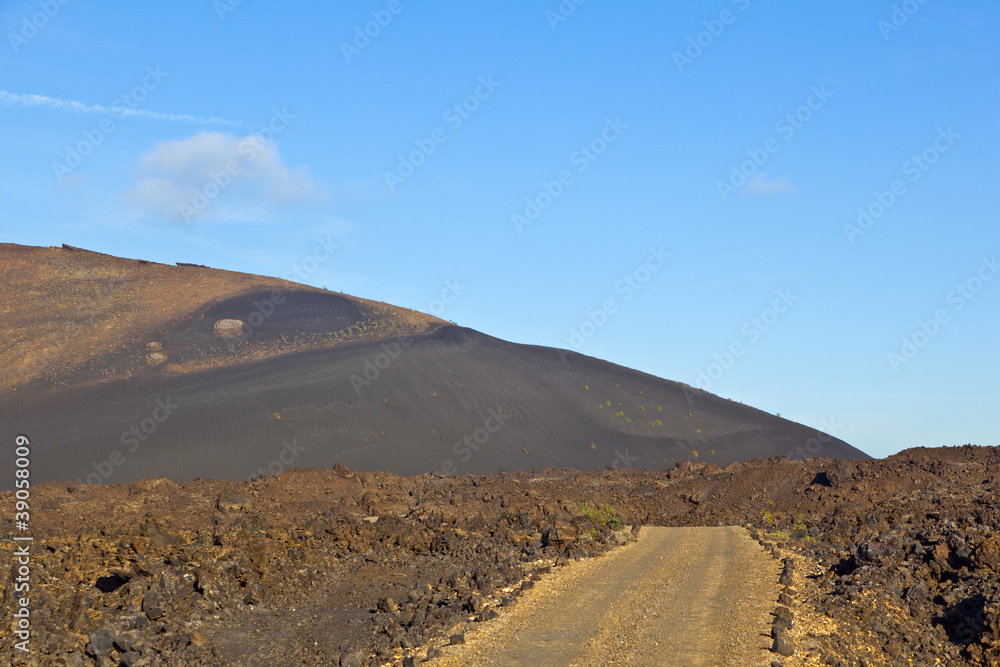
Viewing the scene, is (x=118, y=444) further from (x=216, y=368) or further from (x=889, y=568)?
(x=889, y=568)

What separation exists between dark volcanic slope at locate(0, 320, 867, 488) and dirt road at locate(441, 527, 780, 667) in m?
30.0

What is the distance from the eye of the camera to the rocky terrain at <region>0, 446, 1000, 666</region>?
1061 cm

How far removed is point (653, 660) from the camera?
9.84 m

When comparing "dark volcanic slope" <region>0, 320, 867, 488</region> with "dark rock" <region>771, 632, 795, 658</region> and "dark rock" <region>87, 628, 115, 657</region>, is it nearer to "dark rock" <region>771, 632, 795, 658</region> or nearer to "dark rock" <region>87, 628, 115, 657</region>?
"dark rock" <region>87, 628, 115, 657</region>

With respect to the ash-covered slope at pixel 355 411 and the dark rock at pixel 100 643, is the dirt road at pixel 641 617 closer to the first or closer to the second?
the dark rock at pixel 100 643

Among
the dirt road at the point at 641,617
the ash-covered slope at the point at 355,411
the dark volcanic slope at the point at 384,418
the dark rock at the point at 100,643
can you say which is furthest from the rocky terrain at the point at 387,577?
the ash-covered slope at the point at 355,411

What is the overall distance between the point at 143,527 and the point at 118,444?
31259 mm

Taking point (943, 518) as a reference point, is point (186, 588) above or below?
below

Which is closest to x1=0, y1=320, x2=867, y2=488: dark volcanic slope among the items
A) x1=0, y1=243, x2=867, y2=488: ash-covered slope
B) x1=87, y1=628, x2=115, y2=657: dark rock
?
x1=0, y1=243, x2=867, y2=488: ash-covered slope

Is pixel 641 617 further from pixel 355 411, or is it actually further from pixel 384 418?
pixel 355 411

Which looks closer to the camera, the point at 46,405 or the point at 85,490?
the point at 85,490

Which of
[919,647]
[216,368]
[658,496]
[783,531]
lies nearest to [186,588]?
[919,647]

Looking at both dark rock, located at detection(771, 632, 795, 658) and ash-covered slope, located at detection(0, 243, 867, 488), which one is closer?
dark rock, located at detection(771, 632, 795, 658)

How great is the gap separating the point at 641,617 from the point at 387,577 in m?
5.25
